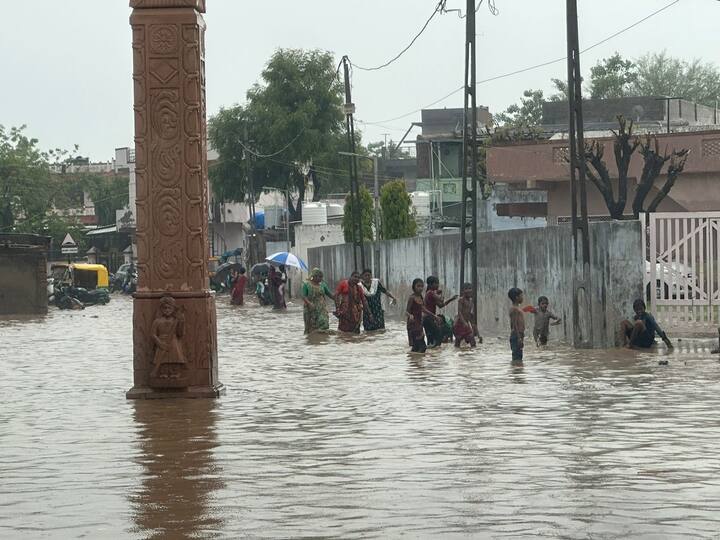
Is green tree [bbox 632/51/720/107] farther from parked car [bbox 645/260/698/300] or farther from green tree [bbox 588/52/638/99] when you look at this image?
parked car [bbox 645/260/698/300]

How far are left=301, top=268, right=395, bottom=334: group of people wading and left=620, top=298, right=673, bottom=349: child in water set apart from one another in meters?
7.68

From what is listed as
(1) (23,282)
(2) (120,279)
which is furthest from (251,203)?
(1) (23,282)

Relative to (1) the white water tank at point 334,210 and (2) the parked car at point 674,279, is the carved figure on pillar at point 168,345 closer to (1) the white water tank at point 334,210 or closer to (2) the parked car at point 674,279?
(2) the parked car at point 674,279

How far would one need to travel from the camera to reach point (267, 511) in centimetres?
834

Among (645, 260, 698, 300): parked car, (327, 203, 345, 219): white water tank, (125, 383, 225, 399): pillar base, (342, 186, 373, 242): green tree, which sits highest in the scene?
(327, 203, 345, 219): white water tank

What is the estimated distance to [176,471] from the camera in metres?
10.2

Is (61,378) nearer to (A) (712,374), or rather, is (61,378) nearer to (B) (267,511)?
(A) (712,374)

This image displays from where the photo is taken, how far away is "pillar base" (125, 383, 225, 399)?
53.0 feet

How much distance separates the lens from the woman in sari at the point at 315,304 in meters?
29.7

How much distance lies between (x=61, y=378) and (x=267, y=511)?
1247 cm

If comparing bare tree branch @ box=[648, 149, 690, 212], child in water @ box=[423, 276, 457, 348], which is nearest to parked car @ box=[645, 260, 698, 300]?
child in water @ box=[423, 276, 457, 348]

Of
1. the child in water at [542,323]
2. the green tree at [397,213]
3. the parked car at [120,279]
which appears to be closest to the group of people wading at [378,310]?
the child in water at [542,323]

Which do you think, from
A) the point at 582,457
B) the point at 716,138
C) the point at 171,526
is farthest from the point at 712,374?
the point at 716,138

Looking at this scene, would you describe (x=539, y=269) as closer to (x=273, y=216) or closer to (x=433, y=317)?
(x=433, y=317)
